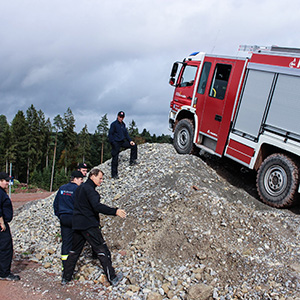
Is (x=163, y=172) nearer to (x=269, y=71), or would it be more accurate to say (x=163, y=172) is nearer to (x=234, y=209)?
(x=234, y=209)

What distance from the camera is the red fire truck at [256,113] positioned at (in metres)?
8.97

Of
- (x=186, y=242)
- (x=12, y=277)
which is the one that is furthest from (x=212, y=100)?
(x=12, y=277)

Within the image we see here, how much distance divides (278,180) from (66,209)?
5.85 m

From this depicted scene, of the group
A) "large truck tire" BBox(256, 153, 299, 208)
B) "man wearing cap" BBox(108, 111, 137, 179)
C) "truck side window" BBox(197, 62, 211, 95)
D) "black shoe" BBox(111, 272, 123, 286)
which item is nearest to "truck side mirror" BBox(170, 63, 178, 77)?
"truck side window" BBox(197, 62, 211, 95)

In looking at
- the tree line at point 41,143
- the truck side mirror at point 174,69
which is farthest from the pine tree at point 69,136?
the truck side mirror at point 174,69

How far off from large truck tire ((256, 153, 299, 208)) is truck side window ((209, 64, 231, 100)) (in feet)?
8.62

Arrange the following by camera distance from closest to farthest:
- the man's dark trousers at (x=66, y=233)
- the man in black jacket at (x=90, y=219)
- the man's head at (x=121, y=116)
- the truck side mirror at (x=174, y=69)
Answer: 1. the man in black jacket at (x=90, y=219)
2. the man's dark trousers at (x=66, y=233)
3. the man's head at (x=121, y=116)
4. the truck side mirror at (x=174, y=69)

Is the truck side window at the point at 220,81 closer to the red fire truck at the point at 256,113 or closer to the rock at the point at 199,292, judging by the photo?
the red fire truck at the point at 256,113

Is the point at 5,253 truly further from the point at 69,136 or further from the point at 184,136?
the point at 69,136

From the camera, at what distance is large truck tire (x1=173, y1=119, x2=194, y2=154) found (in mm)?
12305

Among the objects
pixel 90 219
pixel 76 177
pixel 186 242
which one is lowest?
pixel 186 242

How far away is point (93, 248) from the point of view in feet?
20.7

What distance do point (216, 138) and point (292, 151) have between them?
269 centimetres

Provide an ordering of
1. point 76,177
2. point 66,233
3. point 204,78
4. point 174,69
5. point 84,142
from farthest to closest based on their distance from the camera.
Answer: point 84,142
point 174,69
point 204,78
point 76,177
point 66,233
